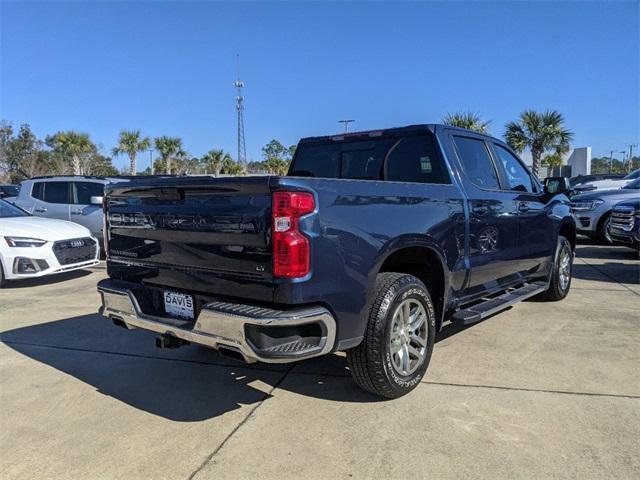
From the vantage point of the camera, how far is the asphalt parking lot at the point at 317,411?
2867 millimetres

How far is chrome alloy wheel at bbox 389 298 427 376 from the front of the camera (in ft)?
11.9

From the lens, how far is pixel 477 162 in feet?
16.1

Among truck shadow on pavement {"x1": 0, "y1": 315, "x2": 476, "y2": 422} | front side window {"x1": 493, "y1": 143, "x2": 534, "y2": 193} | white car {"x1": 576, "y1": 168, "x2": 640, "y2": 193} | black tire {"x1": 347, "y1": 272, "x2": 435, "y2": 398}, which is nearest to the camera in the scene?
black tire {"x1": 347, "y1": 272, "x2": 435, "y2": 398}

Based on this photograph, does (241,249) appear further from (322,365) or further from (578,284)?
(578,284)

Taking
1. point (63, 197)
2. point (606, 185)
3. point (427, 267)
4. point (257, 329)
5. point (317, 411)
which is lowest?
point (317, 411)

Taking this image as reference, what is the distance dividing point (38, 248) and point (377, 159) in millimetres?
5698

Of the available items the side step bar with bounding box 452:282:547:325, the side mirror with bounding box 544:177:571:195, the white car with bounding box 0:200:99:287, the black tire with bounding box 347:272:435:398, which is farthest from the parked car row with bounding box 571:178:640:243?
the white car with bounding box 0:200:99:287

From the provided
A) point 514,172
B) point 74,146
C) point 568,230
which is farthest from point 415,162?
point 74,146

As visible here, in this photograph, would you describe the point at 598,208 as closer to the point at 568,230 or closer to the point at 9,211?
the point at 568,230

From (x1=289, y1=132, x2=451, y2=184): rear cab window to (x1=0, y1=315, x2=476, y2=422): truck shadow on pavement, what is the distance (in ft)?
5.60

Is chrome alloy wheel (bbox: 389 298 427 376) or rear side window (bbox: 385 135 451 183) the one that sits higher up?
rear side window (bbox: 385 135 451 183)

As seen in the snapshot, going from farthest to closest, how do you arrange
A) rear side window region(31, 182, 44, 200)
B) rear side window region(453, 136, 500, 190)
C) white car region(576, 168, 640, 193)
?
white car region(576, 168, 640, 193) < rear side window region(31, 182, 44, 200) < rear side window region(453, 136, 500, 190)

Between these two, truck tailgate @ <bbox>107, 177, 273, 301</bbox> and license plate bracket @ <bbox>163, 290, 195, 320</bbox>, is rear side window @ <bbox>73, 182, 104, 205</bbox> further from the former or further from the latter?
license plate bracket @ <bbox>163, 290, 195, 320</bbox>

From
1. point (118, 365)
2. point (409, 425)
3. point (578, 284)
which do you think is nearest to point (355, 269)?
point (409, 425)
